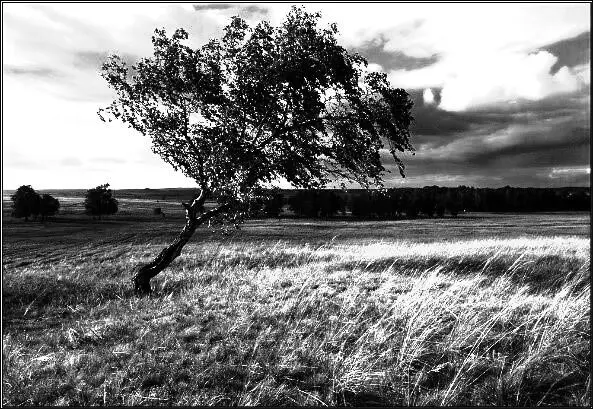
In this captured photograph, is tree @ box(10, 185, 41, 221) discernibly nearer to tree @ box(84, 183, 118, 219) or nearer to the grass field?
tree @ box(84, 183, 118, 219)

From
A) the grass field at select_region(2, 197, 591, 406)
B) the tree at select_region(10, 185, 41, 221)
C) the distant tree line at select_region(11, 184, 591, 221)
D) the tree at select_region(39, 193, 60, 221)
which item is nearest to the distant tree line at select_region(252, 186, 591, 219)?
the distant tree line at select_region(11, 184, 591, 221)

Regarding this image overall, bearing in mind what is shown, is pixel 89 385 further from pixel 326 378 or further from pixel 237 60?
pixel 237 60

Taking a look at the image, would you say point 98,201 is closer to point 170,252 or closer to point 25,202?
point 25,202

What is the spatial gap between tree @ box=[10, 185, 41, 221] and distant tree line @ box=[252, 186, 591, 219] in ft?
165

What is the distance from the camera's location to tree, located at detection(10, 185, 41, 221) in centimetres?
8225

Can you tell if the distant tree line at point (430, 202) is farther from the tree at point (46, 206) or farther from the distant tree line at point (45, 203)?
the tree at point (46, 206)

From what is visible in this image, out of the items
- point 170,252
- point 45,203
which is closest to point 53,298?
point 170,252

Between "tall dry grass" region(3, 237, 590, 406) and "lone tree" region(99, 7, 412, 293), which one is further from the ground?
"lone tree" region(99, 7, 412, 293)

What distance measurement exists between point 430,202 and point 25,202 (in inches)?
4418

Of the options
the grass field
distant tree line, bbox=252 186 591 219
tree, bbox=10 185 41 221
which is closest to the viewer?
the grass field

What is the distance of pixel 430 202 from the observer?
127875 mm

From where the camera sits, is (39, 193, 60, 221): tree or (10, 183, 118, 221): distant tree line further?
(39, 193, 60, 221): tree

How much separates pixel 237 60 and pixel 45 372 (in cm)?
963

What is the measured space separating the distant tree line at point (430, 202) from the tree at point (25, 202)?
5038 cm
